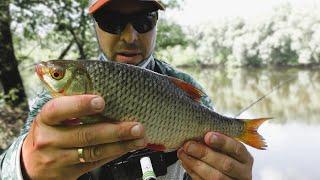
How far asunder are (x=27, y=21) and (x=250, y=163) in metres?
8.09

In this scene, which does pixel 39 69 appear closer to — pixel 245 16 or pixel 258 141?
pixel 258 141

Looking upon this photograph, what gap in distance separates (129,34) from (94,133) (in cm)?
124

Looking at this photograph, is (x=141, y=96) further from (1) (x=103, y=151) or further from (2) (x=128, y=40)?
(2) (x=128, y=40)

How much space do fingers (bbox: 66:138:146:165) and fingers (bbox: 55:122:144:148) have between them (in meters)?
0.04

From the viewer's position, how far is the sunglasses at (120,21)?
2590 millimetres

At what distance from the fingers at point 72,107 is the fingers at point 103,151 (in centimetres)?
16

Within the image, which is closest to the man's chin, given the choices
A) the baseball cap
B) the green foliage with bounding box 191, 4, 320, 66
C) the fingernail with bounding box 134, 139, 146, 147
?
the baseball cap

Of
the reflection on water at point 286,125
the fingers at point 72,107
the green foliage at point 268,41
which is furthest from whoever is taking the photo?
the green foliage at point 268,41

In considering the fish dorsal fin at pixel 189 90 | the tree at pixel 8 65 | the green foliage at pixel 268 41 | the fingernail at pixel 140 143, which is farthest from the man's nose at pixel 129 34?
the green foliage at pixel 268 41

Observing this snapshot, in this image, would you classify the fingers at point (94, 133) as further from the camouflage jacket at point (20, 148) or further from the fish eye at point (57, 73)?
the camouflage jacket at point (20, 148)

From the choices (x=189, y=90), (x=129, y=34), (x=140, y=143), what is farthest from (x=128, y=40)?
(x=140, y=143)

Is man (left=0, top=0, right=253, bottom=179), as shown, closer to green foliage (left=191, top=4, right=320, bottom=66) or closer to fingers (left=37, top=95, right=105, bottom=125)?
fingers (left=37, top=95, right=105, bottom=125)

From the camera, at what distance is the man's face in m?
2.61

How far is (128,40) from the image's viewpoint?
2609 mm
